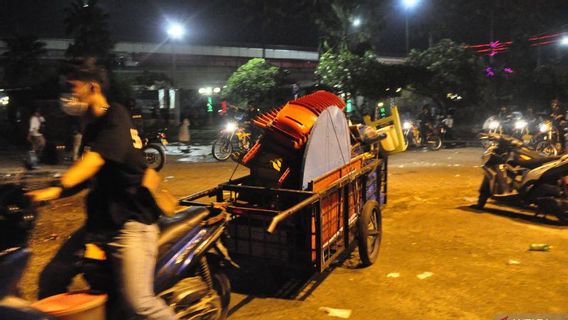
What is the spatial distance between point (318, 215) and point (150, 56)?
26.7m

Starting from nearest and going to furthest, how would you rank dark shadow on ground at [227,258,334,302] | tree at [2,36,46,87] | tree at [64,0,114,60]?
dark shadow on ground at [227,258,334,302] → tree at [2,36,46,87] → tree at [64,0,114,60]

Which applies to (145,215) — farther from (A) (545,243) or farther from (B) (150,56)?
(B) (150,56)

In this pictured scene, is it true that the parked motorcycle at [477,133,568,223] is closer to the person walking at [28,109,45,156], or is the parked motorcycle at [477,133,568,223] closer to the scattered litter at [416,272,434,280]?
the scattered litter at [416,272,434,280]

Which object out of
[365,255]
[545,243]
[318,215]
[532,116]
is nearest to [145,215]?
[318,215]

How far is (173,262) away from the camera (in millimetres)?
3186

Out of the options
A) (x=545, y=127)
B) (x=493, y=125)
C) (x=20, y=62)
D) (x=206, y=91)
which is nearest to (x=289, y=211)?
(x=545, y=127)

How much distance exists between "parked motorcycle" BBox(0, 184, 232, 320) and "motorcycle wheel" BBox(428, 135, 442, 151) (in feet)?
43.8

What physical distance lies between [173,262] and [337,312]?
5.26ft

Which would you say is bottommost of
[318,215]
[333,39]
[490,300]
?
[490,300]

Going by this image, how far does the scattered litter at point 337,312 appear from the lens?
406 cm

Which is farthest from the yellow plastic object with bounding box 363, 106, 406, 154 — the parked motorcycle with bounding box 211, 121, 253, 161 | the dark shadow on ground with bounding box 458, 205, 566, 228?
the parked motorcycle with bounding box 211, 121, 253, 161

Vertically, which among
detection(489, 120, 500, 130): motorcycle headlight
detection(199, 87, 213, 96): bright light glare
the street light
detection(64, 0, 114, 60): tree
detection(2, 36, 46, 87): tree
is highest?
detection(64, 0, 114, 60): tree

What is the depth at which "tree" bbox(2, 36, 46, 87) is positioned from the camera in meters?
24.3

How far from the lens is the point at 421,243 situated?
5914 mm
